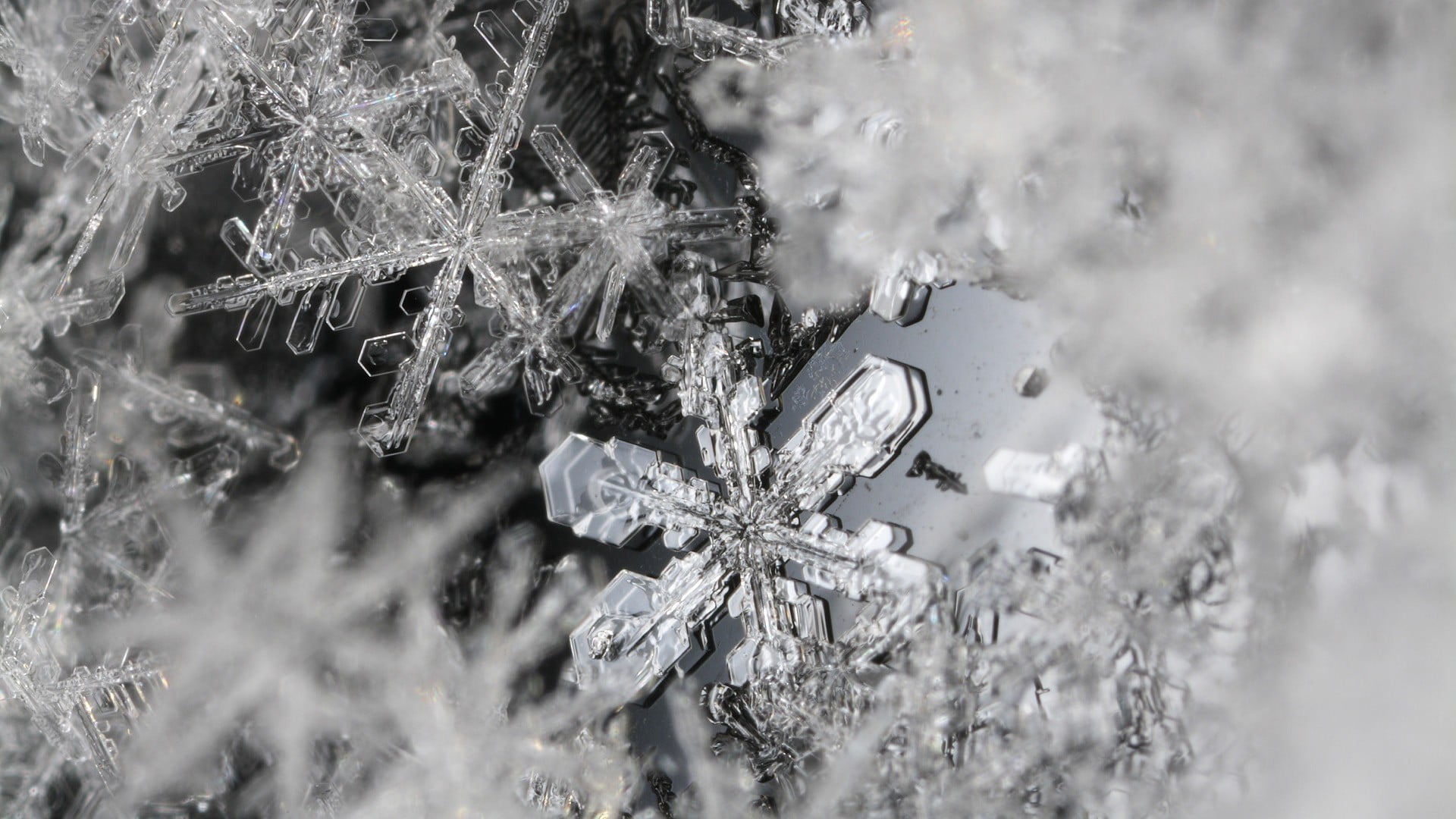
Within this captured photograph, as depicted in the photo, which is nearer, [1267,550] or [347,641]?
[1267,550]

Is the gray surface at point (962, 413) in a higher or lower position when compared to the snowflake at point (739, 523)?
higher

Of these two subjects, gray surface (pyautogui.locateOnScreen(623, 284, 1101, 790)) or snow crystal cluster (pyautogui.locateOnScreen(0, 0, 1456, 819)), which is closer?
snow crystal cluster (pyautogui.locateOnScreen(0, 0, 1456, 819))

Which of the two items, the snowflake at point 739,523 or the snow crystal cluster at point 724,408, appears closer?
the snow crystal cluster at point 724,408

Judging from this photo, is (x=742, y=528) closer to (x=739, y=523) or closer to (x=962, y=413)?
(x=739, y=523)

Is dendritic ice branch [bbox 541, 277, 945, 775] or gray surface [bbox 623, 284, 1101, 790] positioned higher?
gray surface [bbox 623, 284, 1101, 790]

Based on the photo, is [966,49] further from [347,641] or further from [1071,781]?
[347,641]

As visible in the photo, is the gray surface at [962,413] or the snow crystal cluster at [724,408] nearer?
the snow crystal cluster at [724,408]

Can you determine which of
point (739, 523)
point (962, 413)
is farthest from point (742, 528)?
point (962, 413)

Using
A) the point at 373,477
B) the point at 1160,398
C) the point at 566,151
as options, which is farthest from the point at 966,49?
the point at 373,477
